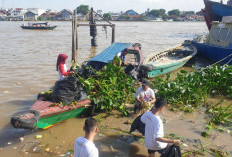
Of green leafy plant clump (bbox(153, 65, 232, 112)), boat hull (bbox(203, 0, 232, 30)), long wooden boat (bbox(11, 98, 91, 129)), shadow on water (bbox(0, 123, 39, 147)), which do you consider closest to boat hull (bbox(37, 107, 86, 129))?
long wooden boat (bbox(11, 98, 91, 129))

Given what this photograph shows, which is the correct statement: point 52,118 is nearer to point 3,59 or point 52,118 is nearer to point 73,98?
point 73,98

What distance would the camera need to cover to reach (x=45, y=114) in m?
5.09

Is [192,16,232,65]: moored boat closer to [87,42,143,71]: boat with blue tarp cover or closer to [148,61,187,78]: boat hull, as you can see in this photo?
[148,61,187,78]: boat hull

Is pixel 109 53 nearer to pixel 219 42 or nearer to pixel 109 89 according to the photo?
pixel 109 89

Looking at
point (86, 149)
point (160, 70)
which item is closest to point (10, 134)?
point (86, 149)

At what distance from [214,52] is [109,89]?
9.47 metres

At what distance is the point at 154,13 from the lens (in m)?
139

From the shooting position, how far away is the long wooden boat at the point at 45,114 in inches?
180

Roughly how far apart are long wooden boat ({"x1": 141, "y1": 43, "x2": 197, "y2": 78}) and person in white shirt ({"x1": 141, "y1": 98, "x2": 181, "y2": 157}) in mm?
5591

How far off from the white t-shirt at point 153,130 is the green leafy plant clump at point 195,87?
326cm

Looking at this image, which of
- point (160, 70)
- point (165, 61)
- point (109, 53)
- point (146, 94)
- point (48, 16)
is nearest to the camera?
point (146, 94)

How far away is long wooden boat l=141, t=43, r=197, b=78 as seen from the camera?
961 centimetres

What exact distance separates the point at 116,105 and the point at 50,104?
1776 mm

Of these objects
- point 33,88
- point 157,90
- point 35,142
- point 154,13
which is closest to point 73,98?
point 35,142
